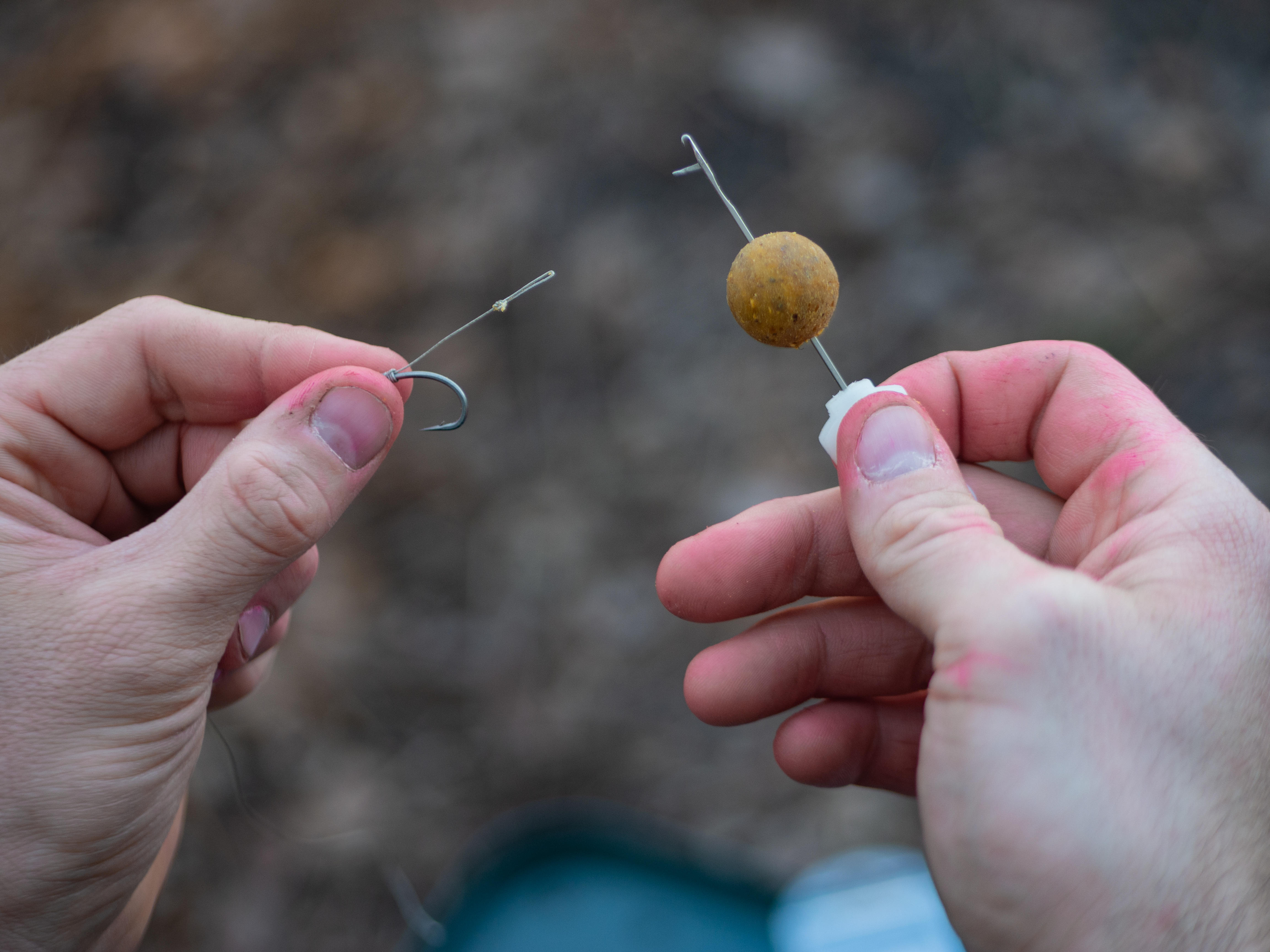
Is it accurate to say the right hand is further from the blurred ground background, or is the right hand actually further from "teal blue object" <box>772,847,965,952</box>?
the blurred ground background

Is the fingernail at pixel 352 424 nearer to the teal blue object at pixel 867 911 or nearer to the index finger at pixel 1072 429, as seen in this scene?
the index finger at pixel 1072 429

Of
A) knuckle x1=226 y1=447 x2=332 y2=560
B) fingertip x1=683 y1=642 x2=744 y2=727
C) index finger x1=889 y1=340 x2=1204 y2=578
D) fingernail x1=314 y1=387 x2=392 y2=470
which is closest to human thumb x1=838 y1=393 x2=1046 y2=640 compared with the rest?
index finger x1=889 y1=340 x2=1204 y2=578

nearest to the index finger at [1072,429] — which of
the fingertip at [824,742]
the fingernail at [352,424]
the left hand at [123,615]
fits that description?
the fingertip at [824,742]

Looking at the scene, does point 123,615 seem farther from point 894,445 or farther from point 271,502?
point 894,445

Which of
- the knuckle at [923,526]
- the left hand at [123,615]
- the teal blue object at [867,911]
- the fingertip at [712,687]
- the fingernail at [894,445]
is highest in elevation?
the fingernail at [894,445]

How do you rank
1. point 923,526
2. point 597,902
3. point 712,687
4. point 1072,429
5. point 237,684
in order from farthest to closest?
1. point 597,902
2. point 237,684
3. point 712,687
4. point 1072,429
5. point 923,526

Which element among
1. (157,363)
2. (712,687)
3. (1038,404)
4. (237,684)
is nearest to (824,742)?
(712,687)
